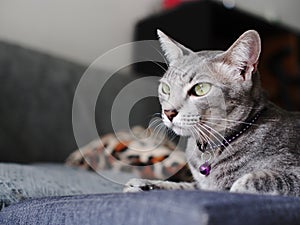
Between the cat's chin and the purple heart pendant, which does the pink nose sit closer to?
the cat's chin

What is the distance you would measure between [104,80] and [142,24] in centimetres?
54

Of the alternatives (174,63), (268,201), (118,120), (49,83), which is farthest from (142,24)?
(268,201)

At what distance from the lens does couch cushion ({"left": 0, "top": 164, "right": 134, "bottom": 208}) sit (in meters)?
0.99

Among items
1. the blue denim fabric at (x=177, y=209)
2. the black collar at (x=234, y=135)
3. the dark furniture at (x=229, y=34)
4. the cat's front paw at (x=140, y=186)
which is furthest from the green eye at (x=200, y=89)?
the dark furniture at (x=229, y=34)

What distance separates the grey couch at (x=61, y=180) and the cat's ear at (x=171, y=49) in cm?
35

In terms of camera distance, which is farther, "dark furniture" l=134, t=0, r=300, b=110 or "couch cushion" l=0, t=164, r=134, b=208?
"dark furniture" l=134, t=0, r=300, b=110

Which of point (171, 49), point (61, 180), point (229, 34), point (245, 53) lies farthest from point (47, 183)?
point (229, 34)

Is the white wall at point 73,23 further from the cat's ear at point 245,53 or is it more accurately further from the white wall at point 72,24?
the cat's ear at point 245,53

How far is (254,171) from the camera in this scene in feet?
2.78

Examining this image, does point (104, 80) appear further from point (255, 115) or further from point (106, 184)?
point (255, 115)

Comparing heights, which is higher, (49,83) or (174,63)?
(174,63)

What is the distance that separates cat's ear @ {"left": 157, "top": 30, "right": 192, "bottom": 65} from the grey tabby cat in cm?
5

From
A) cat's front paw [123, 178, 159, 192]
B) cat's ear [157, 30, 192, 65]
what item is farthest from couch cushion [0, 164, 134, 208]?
cat's ear [157, 30, 192, 65]

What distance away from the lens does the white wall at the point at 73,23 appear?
6.70 feet
